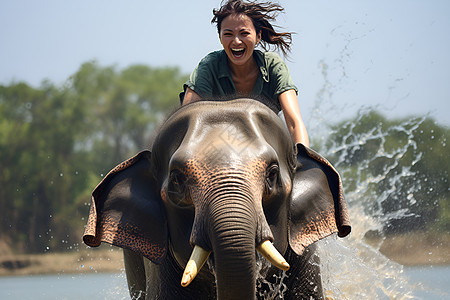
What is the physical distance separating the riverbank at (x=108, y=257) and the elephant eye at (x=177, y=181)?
20.1 m

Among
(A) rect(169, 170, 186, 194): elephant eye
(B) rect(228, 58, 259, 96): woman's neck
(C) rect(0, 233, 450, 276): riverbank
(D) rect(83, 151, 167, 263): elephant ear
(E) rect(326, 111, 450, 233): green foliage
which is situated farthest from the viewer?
(E) rect(326, 111, 450, 233): green foliage

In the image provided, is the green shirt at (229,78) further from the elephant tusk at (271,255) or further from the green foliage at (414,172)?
the green foliage at (414,172)

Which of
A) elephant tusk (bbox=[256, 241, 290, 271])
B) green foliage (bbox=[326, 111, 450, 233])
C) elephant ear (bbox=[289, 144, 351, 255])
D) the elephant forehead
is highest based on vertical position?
the elephant forehead

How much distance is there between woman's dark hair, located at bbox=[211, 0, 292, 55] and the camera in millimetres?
5426

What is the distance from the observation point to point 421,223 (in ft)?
82.1

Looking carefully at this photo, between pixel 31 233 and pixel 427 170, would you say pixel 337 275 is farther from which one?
pixel 31 233

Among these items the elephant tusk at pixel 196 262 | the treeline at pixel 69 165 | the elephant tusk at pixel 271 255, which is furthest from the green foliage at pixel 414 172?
the elephant tusk at pixel 196 262

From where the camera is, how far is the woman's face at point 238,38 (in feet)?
17.4

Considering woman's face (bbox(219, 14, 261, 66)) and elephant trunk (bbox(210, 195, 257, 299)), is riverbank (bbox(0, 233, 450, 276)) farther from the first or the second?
elephant trunk (bbox(210, 195, 257, 299))

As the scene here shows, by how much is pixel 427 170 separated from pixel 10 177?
63.6ft

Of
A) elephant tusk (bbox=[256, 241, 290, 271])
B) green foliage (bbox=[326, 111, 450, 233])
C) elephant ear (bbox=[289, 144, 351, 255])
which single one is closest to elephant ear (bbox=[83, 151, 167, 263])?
elephant ear (bbox=[289, 144, 351, 255])

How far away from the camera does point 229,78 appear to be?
5.43m

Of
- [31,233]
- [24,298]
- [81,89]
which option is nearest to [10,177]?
[31,233]

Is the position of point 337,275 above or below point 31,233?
above
